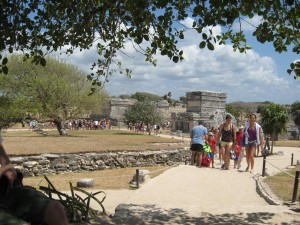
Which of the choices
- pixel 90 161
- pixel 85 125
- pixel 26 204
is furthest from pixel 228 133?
pixel 85 125

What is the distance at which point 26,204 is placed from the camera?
7.38 feet

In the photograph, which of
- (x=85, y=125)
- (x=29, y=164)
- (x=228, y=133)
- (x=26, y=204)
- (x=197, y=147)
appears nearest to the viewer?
(x=26, y=204)

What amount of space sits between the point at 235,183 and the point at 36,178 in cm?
716

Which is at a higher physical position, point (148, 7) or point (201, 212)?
point (148, 7)

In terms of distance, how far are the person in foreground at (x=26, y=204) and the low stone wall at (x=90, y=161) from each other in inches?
458

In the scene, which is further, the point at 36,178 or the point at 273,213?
the point at 36,178

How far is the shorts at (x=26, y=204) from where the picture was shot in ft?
7.25

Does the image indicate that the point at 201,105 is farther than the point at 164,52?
Yes

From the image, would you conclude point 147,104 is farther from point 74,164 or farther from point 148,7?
point 148,7

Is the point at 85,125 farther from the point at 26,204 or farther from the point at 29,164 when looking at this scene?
the point at 26,204

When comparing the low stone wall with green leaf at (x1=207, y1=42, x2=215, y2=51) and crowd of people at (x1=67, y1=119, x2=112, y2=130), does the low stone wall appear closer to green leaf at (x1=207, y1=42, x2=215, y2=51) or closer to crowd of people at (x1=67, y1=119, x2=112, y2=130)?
green leaf at (x1=207, y1=42, x2=215, y2=51)

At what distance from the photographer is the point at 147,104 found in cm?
4131

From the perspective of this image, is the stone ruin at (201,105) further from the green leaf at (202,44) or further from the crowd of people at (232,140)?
the green leaf at (202,44)

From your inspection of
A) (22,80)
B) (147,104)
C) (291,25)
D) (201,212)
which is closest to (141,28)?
(291,25)
